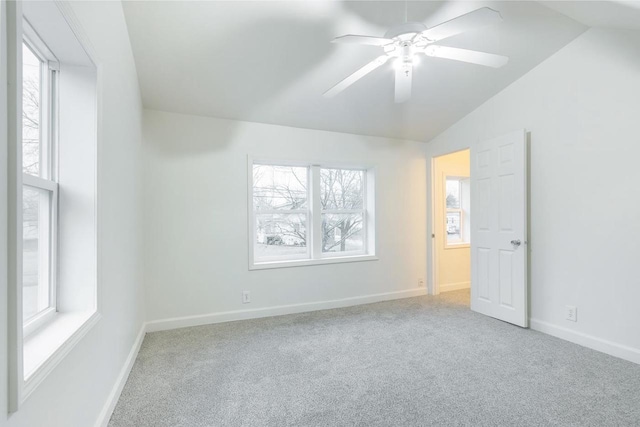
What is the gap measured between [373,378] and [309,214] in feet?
7.02

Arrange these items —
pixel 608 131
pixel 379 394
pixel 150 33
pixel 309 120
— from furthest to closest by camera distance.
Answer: pixel 309 120 → pixel 608 131 → pixel 150 33 → pixel 379 394

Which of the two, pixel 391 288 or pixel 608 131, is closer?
pixel 608 131

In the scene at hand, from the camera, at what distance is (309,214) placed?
3949mm

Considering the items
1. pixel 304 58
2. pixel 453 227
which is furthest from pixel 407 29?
pixel 453 227

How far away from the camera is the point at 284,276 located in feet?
12.1

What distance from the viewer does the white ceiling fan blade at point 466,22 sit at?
5.16 ft

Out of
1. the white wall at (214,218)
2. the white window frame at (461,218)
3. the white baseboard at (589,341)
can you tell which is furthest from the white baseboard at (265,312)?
the white baseboard at (589,341)

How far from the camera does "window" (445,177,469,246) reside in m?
5.17

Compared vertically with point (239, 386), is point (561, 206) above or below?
above

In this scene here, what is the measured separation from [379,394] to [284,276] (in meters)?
1.90

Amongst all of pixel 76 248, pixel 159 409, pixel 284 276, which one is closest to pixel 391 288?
pixel 284 276

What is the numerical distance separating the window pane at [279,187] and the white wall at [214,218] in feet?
0.68

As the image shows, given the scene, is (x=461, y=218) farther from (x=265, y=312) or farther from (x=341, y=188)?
(x=265, y=312)

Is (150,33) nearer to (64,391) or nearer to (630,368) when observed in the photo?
(64,391)
